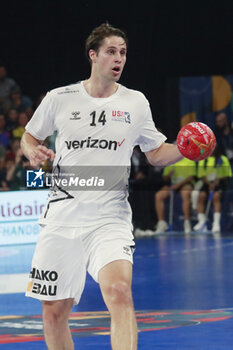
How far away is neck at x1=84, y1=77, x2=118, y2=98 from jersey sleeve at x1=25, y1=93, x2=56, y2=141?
271mm

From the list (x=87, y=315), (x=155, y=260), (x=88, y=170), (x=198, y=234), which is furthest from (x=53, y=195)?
(x=198, y=234)

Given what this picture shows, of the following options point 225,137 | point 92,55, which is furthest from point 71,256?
point 225,137

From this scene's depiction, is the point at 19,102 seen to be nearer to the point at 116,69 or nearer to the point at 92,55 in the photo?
the point at 92,55

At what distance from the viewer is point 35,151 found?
4738 millimetres

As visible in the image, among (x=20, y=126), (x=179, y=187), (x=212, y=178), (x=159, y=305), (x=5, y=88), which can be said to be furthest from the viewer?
(x=5, y=88)

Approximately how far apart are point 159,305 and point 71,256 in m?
3.37

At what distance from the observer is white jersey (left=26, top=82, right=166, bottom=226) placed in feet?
15.5

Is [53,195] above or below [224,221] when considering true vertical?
above

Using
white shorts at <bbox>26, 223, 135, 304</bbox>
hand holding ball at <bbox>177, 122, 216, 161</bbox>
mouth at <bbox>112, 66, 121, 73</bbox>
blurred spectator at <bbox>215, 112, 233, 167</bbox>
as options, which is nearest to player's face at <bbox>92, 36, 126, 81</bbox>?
mouth at <bbox>112, 66, 121, 73</bbox>

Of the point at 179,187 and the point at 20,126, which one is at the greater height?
the point at 20,126

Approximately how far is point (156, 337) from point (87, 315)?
4.16ft

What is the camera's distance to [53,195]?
192 inches

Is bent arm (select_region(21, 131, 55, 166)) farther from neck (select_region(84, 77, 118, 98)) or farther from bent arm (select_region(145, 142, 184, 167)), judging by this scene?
bent arm (select_region(145, 142, 184, 167))

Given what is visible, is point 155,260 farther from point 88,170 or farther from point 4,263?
point 88,170
